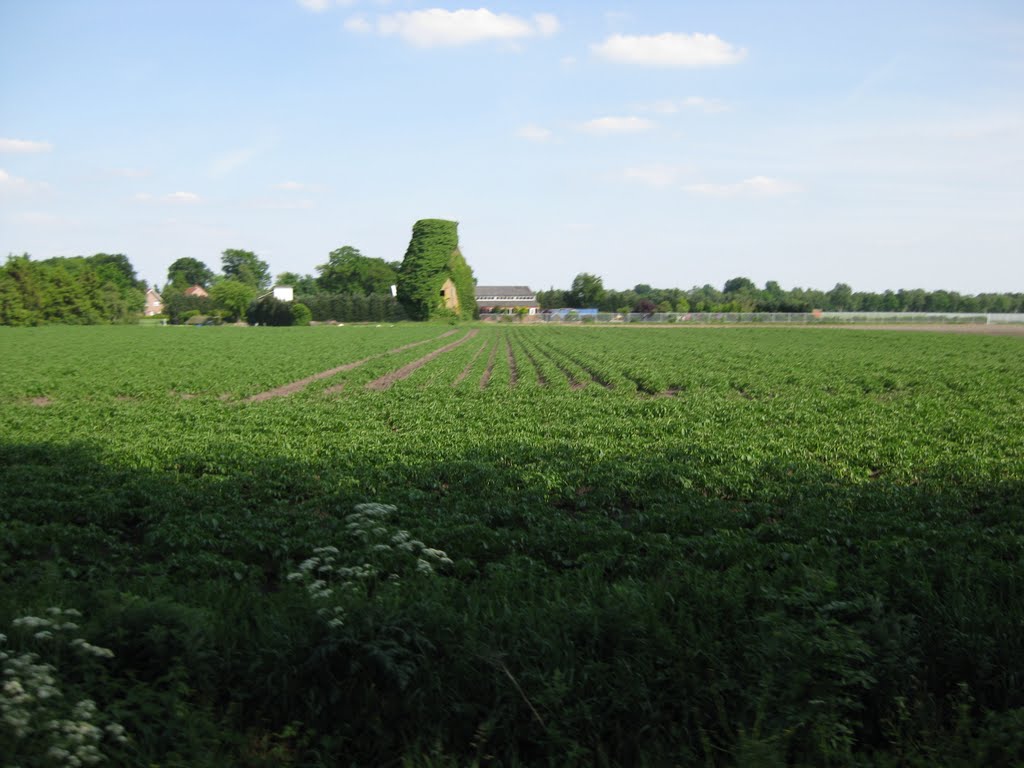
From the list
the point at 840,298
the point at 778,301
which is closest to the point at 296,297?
the point at 778,301

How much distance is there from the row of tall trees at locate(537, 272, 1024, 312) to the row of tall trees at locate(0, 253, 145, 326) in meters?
88.3

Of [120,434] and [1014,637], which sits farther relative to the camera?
[120,434]

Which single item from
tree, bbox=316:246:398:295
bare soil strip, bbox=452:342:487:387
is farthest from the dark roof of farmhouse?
bare soil strip, bbox=452:342:487:387

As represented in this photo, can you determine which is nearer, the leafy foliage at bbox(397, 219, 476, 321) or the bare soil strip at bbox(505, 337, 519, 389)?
the bare soil strip at bbox(505, 337, 519, 389)

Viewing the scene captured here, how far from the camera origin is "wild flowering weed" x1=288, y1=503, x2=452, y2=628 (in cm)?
587

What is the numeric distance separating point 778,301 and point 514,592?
6771 inches

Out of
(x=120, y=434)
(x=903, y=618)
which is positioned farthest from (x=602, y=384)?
(x=903, y=618)

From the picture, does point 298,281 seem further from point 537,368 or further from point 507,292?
point 537,368

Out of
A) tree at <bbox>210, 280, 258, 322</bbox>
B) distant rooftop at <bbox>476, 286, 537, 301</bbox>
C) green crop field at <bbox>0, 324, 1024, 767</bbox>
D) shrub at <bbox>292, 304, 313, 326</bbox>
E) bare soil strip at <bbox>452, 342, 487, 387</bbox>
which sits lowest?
green crop field at <bbox>0, 324, 1024, 767</bbox>

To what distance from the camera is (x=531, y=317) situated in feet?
406

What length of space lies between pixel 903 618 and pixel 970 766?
1.58m

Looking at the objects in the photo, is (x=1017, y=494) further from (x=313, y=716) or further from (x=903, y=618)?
(x=313, y=716)

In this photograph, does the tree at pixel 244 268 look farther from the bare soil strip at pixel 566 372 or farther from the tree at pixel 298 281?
the bare soil strip at pixel 566 372

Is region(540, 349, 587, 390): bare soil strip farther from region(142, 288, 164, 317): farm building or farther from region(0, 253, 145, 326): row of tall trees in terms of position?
region(142, 288, 164, 317): farm building
